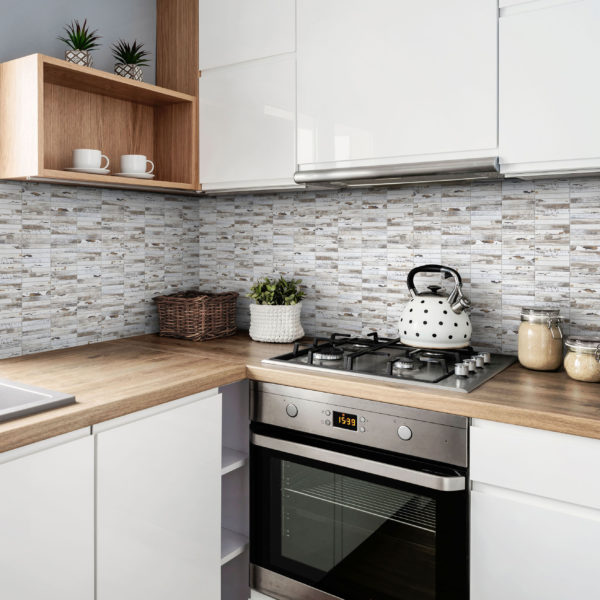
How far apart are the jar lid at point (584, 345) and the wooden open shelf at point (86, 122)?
1.49 meters

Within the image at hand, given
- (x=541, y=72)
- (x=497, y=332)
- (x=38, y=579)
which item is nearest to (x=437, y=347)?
(x=497, y=332)

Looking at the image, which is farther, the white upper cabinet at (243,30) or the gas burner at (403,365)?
the white upper cabinet at (243,30)

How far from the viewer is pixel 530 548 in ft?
4.70

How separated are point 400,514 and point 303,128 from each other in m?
1.31

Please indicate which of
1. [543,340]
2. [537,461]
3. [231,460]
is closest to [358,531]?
[231,460]

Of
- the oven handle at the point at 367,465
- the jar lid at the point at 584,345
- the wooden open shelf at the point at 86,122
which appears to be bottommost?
the oven handle at the point at 367,465

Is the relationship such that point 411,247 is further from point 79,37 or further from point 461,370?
point 79,37

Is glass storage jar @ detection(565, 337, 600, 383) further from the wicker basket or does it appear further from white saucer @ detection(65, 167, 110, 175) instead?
white saucer @ detection(65, 167, 110, 175)

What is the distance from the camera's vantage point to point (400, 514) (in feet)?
5.39

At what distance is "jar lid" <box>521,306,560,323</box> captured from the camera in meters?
1.79

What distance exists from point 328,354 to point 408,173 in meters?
0.64

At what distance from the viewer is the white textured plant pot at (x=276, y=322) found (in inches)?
89.7

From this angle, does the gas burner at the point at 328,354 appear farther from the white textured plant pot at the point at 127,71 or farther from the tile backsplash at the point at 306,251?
the white textured plant pot at the point at 127,71

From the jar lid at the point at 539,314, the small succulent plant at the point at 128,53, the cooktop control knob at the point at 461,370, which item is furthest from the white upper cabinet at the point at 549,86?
the small succulent plant at the point at 128,53
